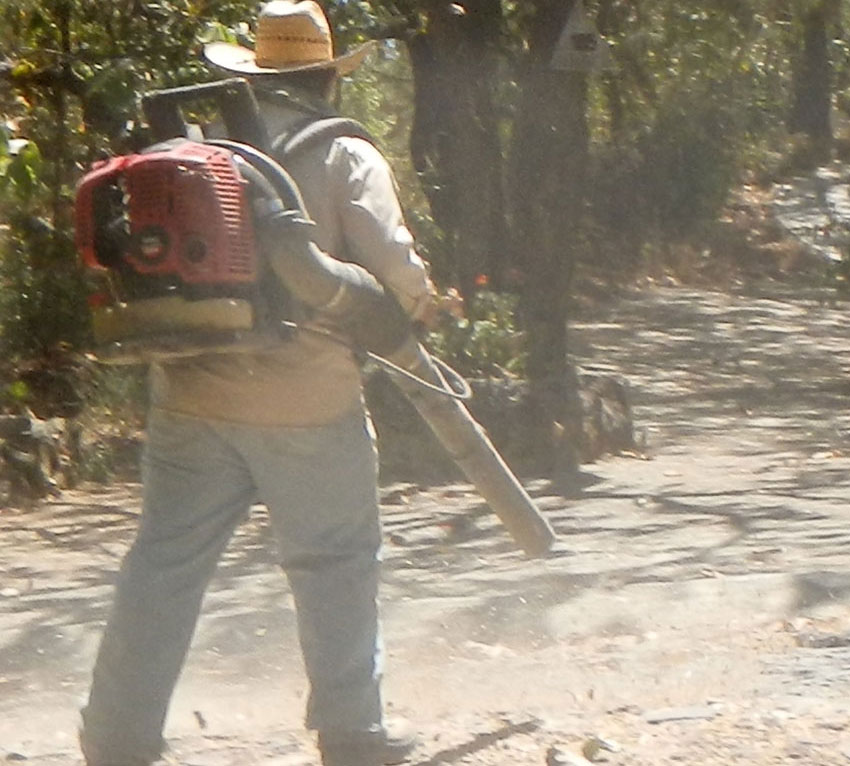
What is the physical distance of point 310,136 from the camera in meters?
3.91

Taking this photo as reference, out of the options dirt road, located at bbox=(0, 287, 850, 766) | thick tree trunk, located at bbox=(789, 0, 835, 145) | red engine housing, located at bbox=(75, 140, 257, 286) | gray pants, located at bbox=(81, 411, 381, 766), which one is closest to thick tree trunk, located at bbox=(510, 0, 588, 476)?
dirt road, located at bbox=(0, 287, 850, 766)

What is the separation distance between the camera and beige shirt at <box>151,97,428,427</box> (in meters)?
3.89

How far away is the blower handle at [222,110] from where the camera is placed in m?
3.81

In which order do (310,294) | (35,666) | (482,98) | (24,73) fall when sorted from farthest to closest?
(482,98) < (24,73) < (35,666) < (310,294)

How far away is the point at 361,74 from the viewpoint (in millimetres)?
12828

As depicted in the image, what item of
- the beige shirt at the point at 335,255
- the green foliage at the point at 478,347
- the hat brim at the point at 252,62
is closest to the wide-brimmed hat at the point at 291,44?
the hat brim at the point at 252,62

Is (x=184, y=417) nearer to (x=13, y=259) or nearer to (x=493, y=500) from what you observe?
(x=493, y=500)

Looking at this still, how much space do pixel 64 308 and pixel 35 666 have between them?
4.61 m

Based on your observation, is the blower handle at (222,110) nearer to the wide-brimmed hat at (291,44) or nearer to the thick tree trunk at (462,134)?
the wide-brimmed hat at (291,44)

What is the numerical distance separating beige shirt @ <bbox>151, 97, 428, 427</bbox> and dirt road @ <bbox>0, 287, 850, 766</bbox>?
1.09m

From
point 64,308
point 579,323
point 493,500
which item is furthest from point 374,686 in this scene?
point 579,323

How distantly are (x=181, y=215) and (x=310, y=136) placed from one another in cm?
47

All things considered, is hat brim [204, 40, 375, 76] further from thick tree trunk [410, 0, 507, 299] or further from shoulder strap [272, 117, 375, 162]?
thick tree trunk [410, 0, 507, 299]

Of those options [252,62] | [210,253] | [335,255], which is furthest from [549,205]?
[210,253]
